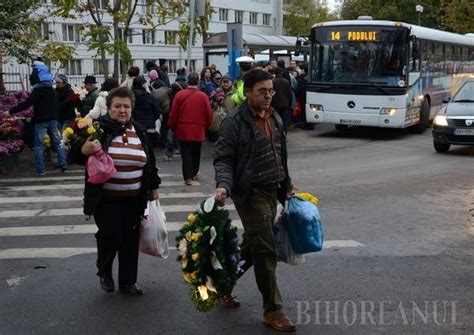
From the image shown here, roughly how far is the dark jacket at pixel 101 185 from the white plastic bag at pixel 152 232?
0.14 metres

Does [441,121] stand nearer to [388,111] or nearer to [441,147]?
[441,147]

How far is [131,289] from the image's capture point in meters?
5.50

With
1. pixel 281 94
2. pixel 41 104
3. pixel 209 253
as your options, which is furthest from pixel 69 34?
pixel 209 253

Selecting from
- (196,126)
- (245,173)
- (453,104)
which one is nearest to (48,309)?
(245,173)

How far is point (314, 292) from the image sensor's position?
219 inches

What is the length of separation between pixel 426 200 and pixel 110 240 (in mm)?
5620

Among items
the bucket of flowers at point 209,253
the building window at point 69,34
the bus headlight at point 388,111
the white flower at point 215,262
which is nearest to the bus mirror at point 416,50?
the bus headlight at point 388,111

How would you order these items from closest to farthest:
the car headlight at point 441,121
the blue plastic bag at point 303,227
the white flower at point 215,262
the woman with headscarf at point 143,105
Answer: the white flower at point 215,262
the blue plastic bag at point 303,227
the woman with headscarf at point 143,105
the car headlight at point 441,121

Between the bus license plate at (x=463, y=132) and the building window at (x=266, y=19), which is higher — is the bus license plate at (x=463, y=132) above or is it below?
below

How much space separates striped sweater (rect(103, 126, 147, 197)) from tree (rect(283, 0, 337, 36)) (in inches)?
2388

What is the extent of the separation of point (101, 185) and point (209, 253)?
46.8 inches

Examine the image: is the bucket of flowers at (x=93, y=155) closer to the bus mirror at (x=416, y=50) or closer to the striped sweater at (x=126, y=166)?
the striped sweater at (x=126, y=166)

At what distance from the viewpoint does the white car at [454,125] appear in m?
13.8

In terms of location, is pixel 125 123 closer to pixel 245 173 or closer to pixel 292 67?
pixel 245 173
